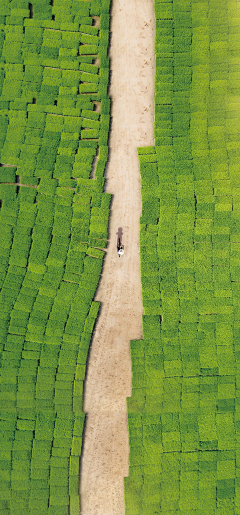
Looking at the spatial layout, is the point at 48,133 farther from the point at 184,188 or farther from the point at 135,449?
the point at 135,449

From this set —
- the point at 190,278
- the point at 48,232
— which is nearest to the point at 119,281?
the point at 190,278

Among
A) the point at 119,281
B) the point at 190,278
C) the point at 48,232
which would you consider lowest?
the point at 119,281

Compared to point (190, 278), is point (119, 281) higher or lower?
lower

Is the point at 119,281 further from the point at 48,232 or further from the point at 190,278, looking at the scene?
the point at 48,232

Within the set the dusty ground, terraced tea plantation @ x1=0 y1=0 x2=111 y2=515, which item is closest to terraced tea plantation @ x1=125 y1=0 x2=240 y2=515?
the dusty ground

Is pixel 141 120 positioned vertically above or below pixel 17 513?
above

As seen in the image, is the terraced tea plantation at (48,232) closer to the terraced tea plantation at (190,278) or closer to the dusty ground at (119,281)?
the dusty ground at (119,281)

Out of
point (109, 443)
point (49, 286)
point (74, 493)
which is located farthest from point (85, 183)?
point (74, 493)

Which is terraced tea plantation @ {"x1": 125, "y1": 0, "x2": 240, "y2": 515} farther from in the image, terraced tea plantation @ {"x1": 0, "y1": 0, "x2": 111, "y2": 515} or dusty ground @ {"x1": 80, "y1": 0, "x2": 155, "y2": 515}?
terraced tea plantation @ {"x1": 0, "y1": 0, "x2": 111, "y2": 515}
